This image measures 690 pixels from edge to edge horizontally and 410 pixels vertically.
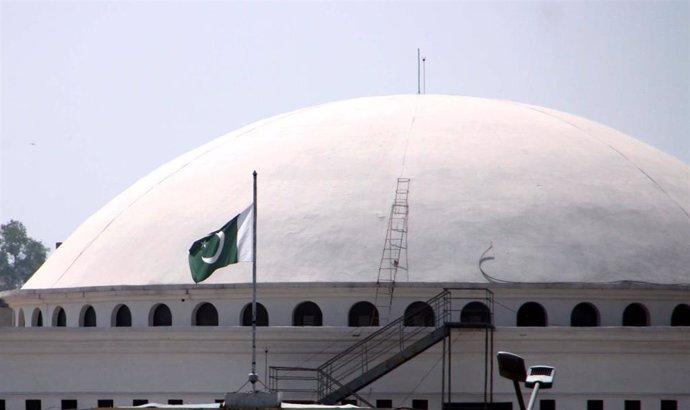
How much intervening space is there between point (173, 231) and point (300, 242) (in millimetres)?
3487

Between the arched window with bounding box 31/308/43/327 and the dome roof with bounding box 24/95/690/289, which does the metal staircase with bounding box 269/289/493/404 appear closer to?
the dome roof with bounding box 24/95/690/289

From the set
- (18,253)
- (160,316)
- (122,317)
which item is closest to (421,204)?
(160,316)

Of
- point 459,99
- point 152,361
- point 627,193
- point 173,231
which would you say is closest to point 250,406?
point 152,361

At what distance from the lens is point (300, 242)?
3888 cm

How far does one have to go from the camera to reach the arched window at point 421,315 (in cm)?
3728

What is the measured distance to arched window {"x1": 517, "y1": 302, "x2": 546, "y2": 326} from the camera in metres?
37.5

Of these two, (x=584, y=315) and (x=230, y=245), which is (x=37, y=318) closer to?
(x=230, y=245)

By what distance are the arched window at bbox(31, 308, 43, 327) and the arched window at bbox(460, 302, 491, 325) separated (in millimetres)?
11349

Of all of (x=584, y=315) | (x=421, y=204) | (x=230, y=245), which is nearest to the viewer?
(x=230, y=245)

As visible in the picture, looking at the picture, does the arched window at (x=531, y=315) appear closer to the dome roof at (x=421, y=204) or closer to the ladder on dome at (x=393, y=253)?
the dome roof at (x=421, y=204)

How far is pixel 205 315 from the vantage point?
38562mm

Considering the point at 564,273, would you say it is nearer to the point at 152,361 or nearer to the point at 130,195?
the point at 152,361

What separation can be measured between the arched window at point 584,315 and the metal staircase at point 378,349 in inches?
77.9

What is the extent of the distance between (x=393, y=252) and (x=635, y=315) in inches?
223
